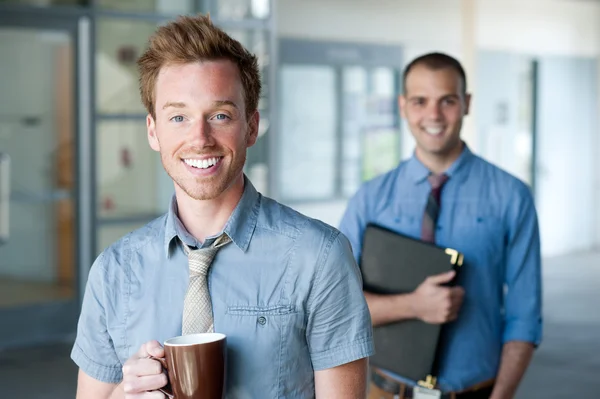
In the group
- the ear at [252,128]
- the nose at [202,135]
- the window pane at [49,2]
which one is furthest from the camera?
the window pane at [49,2]

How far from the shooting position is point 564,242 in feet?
43.5

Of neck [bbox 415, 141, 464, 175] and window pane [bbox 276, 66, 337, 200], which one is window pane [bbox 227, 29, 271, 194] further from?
neck [bbox 415, 141, 464, 175]

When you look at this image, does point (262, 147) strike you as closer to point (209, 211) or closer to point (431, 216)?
point (431, 216)

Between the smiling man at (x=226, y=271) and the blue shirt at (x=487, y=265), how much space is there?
1108 mm

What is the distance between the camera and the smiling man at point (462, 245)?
2.62m

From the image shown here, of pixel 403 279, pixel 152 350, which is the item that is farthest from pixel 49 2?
pixel 152 350

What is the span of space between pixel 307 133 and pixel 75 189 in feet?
8.13

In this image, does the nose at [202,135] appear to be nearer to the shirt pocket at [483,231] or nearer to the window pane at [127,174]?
the shirt pocket at [483,231]

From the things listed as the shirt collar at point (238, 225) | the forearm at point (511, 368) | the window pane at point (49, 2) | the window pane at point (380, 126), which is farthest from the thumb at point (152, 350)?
the window pane at point (380, 126)

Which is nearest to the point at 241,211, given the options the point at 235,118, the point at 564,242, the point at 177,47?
the point at 235,118

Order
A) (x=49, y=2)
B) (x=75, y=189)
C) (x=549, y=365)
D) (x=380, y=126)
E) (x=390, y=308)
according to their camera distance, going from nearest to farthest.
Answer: (x=390, y=308), (x=549, y=365), (x=49, y=2), (x=75, y=189), (x=380, y=126)

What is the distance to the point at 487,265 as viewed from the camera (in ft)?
8.74

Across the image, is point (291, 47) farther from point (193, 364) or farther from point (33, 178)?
point (193, 364)

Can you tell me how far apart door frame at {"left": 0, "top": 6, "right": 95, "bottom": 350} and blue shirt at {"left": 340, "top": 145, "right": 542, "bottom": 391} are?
5161mm
